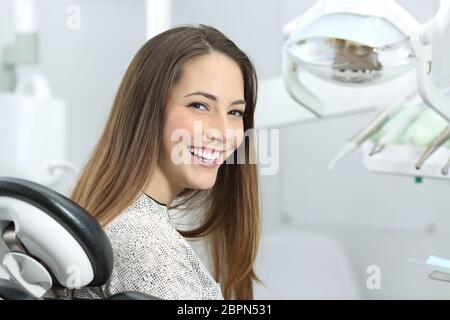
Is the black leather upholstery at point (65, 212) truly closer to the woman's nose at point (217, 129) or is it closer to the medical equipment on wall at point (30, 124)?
the woman's nose at point (217, 129)

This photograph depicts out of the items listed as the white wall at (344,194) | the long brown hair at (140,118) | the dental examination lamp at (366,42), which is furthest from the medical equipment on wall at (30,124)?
the dental examination lamp at (366,42)

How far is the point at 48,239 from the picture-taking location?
1.96 feet

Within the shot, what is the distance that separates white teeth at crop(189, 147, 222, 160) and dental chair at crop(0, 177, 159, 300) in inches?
11.6

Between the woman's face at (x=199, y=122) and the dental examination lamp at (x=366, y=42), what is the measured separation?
11cm

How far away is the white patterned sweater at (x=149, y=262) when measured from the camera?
31.4 inches

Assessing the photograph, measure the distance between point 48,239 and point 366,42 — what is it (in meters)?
0.44

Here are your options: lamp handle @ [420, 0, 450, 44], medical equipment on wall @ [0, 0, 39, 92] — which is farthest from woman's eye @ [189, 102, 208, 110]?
medical equipment on wall @ [0, 0, 39, 92]

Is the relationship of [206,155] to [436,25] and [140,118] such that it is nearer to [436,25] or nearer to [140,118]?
[140,118]

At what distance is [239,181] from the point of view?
1.06m

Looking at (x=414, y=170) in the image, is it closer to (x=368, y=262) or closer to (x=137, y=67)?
(x=137, y=67)

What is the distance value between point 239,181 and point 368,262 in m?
1.26

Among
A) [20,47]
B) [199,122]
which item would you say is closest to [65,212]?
[199,122]

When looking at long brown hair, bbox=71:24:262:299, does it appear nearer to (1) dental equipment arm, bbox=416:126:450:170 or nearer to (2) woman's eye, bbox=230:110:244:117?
(2) woman's eye, bbox=230:110:244:117

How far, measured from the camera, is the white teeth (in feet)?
3.00
